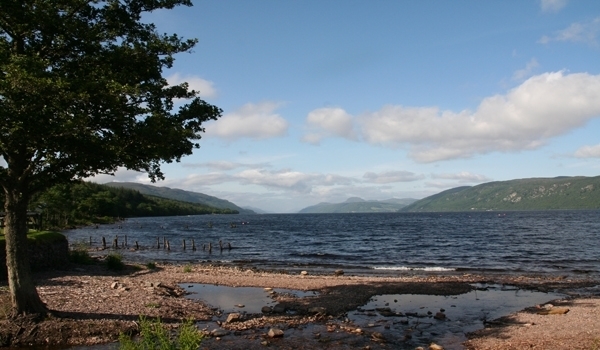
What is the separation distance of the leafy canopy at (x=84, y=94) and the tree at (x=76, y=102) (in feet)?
0.10

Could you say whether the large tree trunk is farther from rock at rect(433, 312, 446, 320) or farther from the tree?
rock at rect(433, 312, 446, 320)

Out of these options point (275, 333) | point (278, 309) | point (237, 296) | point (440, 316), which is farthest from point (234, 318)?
point (440, 316)

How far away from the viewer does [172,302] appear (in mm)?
19203

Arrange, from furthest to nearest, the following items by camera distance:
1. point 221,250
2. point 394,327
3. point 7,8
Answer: point 221,250 → point 394,327 → point 7,8

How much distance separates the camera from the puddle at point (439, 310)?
15477 mm

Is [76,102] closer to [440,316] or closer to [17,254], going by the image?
[17,254]

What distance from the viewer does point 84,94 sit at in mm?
10656

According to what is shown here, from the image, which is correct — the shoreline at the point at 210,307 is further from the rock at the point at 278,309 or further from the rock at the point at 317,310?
the rock at the point at 278,309

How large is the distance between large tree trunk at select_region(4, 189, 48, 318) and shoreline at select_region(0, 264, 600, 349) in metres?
0.72

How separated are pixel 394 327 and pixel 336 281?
11.4 m

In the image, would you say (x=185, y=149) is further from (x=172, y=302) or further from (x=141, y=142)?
(x=172, y=302)

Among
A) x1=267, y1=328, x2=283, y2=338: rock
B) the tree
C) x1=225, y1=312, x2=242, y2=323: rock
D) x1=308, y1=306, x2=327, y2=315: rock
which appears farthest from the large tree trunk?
x1=308, y1=306, x2=327, y2=315: rock

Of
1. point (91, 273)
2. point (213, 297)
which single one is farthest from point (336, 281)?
point (91, 273)

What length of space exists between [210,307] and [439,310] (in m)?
10.5
